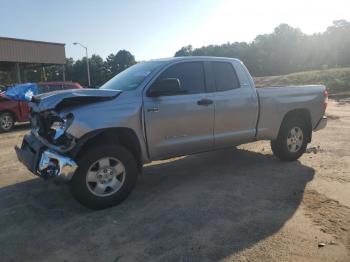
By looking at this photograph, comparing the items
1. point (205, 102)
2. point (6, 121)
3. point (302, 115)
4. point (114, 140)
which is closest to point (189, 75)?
point (205, 102)

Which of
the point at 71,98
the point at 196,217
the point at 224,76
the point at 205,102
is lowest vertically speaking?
the point at 196,217

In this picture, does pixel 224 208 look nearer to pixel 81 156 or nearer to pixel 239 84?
pixel 81 156

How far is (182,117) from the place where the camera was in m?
5.54

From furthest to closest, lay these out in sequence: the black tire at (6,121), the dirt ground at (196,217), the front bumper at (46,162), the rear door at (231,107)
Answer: the black tire at (6,121)
the rear door at (231,107)
the front bumper at (46,162)
the dirt ground at (196,217)

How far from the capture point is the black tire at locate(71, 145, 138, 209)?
4617 mm

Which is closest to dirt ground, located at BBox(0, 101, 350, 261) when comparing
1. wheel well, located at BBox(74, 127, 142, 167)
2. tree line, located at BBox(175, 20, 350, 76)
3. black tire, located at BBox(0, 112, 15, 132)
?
wheel well, located at BBox(74, 127, 142, 167)

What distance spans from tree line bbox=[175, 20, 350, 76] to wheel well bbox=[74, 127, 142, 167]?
56185 millimetres

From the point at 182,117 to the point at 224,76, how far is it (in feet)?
4.09

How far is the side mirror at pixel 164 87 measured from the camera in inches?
203

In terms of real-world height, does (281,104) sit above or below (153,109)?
below

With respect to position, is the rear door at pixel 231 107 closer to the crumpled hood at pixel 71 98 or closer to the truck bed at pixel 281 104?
the truck bed at pixel 281 104

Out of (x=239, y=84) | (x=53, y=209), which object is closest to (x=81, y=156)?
(x=53, y=209)

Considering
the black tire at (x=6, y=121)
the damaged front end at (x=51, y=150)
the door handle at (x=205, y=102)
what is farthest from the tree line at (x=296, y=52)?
the damaged front end at (x=51, y=150)

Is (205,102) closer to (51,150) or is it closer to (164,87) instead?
(164,87)
